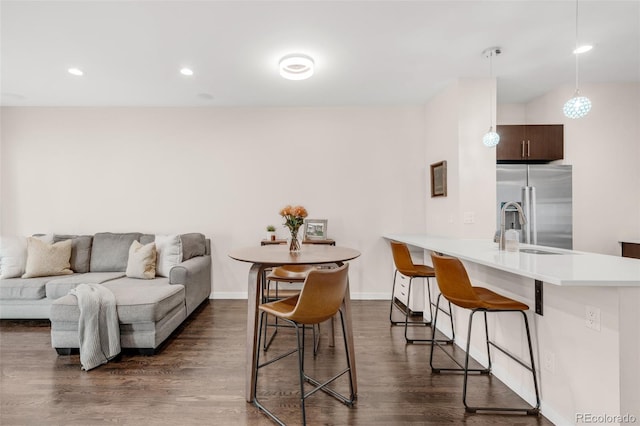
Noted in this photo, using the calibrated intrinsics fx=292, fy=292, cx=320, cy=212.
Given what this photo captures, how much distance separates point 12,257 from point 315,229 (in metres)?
3.53

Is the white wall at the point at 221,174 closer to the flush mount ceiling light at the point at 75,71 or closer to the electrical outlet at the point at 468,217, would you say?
the electrical outlet at the point at 468,217

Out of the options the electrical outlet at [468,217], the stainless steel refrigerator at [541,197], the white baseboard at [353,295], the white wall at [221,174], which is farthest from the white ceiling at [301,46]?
the white baseboard at [353,295]

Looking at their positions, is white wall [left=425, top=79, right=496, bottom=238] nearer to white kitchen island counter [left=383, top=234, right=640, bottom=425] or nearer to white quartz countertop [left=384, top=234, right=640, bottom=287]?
white quartz countertop [left=384, top=234, right=640, bottom=287]

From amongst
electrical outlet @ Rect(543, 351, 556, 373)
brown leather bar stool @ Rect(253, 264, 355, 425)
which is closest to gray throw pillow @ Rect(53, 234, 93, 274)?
brown leather bar stool @ Rect(253, 264, 355, 425)

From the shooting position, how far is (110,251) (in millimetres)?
3697

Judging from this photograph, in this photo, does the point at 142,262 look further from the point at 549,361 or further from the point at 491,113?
the point at 491,113

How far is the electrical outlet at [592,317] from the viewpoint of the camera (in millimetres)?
1452

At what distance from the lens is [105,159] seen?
416cm

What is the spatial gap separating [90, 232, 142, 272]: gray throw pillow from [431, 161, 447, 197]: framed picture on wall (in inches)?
156

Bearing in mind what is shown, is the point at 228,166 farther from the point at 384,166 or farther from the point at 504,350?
the point at 504,350

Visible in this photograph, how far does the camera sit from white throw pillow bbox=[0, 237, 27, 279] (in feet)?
10.8

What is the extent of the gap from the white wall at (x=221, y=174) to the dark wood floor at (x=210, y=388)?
1.67 m

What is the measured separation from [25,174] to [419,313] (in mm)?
5652

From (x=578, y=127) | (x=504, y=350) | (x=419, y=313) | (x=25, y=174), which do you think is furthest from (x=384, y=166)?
(x=25, y=174)
